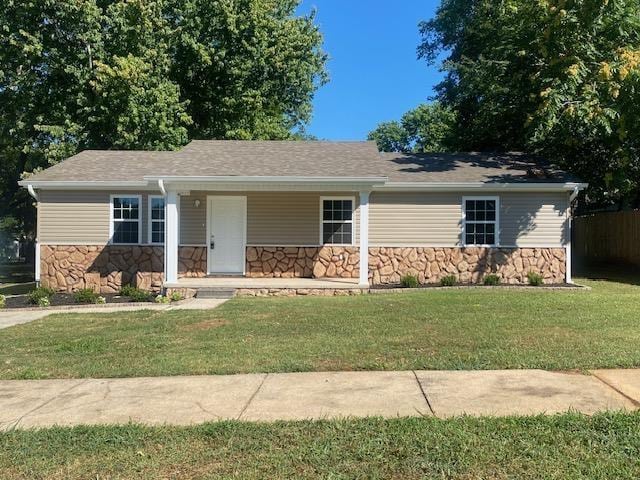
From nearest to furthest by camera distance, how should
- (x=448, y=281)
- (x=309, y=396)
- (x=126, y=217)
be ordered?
(x=309, y=396)
(x=448, y=281)
(x=126, y=217)

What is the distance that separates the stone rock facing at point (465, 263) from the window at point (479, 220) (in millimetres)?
277

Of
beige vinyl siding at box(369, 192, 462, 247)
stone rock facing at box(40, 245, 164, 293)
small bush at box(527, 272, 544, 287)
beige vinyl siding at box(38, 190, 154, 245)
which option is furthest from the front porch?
small bush at box(527, 272, 544, 287)

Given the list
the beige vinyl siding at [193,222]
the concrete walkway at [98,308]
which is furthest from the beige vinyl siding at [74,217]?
the concrete walkway at [98,308]

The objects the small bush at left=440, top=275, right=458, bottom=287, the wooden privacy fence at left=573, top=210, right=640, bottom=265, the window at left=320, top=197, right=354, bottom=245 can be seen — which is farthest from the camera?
the wooden privacy fence at left=573, top=210, right=640, bottom=265

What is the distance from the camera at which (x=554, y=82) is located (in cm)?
1482

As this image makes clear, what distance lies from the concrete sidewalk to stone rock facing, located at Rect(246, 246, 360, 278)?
376 inches

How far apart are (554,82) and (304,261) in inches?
326

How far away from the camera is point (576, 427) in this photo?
13.1 feet

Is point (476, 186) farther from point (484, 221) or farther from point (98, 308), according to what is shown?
point (98, 308)

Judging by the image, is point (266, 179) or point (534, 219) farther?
point (534, 219)

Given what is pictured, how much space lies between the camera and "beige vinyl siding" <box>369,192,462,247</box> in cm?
1502

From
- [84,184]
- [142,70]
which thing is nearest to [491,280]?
[84,184]

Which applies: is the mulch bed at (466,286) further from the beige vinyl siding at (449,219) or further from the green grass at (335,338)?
the green grass at (335,338)

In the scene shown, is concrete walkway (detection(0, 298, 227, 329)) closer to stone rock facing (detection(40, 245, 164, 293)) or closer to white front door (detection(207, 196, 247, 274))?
white front door (detection(207, 196, 247, 274))
